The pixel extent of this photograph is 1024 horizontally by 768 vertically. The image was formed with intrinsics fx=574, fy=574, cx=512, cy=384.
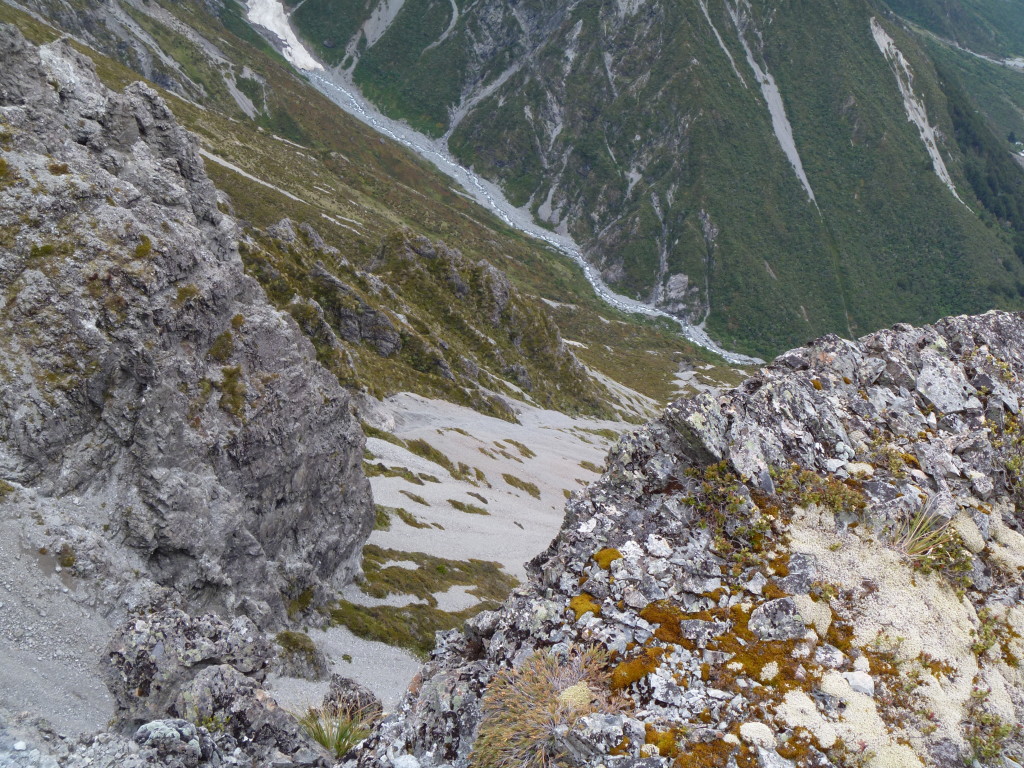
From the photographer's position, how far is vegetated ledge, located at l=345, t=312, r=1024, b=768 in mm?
9211

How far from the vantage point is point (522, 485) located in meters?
85.6

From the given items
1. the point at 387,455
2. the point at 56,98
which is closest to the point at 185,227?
the point at 56,98

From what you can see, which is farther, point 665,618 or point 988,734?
point 665,618

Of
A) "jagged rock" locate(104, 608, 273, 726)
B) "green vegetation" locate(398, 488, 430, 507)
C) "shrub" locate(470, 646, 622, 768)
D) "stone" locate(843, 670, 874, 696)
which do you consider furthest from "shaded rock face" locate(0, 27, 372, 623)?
"stone" locate(843, 670, 874, 696)

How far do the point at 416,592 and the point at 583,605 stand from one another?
38.4 m

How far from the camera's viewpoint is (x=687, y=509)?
12.7 meters

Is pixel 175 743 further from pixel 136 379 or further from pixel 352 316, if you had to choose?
pixel 352 316

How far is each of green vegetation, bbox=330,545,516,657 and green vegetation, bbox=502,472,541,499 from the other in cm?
2645

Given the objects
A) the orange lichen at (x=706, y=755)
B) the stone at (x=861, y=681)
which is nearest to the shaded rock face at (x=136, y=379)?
the orange lichen at (x=706, y=755)

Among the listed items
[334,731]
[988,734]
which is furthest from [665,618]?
[334,731]

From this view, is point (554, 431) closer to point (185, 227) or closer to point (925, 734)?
point (185, 227)

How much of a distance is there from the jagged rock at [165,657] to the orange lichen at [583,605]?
38.9 ft

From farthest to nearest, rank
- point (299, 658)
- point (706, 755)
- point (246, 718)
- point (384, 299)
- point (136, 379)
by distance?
point (384, 299)
point (299, 658)
point (136, 379)
point (246, 718)
point (706, 755)

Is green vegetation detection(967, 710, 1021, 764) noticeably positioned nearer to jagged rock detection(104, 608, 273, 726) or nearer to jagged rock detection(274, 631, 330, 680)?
jagged rock detection(104, 608, 273, 726)
